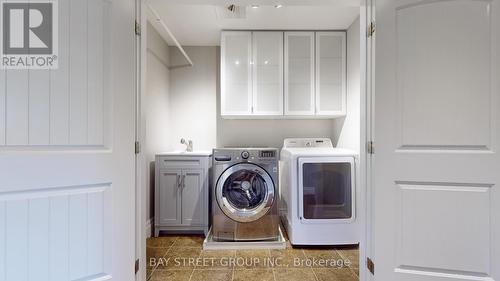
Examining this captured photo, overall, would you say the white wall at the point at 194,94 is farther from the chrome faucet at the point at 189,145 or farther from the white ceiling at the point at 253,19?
the white ceiling at the point at 253,19

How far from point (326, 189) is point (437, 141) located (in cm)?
126

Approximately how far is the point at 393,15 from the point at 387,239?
49.3 inches

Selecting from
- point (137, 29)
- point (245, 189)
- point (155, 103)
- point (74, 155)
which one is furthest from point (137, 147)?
point (155, 103)

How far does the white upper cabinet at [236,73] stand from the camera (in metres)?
3.10

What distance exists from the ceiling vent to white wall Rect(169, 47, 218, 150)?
91 centimetres

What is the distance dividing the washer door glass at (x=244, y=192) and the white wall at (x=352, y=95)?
3.36 feet

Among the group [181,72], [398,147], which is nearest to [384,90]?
[398,147]

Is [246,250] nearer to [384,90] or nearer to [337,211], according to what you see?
[337,211]

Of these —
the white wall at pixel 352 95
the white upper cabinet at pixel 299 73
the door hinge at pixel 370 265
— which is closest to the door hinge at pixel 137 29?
the white upper cabinet at pixel 299 73

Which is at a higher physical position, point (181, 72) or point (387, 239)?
point (181, 72)

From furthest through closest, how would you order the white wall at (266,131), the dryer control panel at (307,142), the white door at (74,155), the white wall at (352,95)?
the white wall at (266,131) < the dryer control panel at (307,142) < the white wall at (352,95) < the white door at (74,155)

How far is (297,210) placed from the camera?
8.30ft

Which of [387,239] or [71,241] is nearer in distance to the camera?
[71,241]

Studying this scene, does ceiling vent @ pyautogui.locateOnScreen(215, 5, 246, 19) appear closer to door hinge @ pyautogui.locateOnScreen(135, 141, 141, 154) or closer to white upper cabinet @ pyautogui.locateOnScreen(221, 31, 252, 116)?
white upper cabinet @ pyautogui.locateOnScreen(221, 31, 252, 116)
